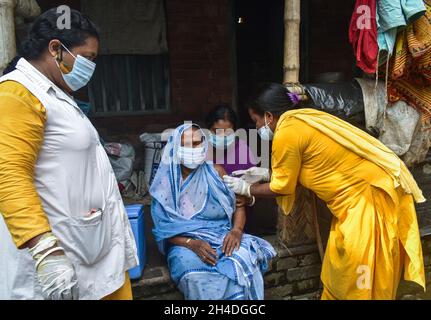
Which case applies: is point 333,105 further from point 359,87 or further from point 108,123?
point 108,123

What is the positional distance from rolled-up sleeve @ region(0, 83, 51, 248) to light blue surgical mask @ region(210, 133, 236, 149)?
2001mm

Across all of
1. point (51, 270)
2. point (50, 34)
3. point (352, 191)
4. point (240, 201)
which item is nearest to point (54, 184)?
point (51, 270)

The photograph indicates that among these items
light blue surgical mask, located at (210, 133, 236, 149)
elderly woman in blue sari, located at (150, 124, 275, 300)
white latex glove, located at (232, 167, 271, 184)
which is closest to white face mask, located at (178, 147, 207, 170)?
elderly woman in blue sari, located at (150, 124, 275, 300)

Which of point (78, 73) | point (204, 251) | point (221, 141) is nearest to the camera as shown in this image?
point (78, 73)

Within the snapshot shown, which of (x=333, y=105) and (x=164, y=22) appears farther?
(x=164, y=22)

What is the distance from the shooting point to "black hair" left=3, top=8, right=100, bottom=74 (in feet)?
4.89

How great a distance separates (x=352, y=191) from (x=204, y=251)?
3.31ft

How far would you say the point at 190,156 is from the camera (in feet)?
8.41

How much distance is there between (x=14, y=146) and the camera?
1.27 m

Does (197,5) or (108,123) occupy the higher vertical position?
(197,5)

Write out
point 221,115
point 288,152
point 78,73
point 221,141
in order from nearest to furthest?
point 78,73 → point 288,152 → point 221,141 → point 221,115

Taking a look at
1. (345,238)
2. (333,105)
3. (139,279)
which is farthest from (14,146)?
(333,105)

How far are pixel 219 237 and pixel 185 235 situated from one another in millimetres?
239

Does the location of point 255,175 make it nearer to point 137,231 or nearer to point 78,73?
point 137,231
